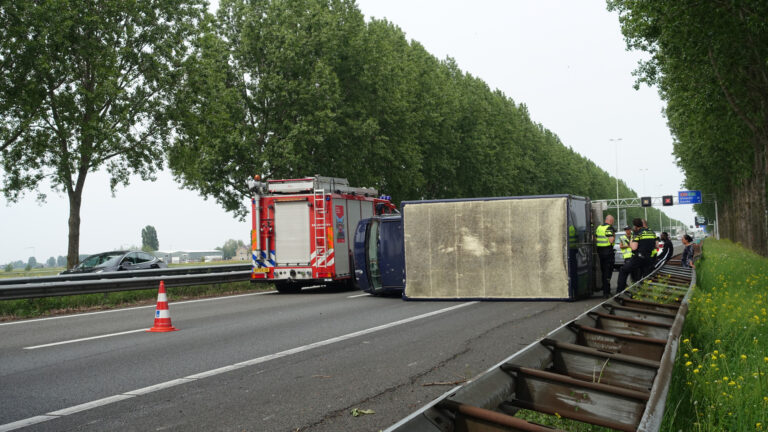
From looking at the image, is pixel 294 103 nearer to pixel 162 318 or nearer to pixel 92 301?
pixel 92 301

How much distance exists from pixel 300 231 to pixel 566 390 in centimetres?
1602

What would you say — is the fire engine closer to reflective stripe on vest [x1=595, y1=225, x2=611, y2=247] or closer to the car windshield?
reflective stripe on vest [x1=595, y1=225, x2=611, y2=247]

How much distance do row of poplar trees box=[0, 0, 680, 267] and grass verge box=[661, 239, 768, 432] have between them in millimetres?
23477

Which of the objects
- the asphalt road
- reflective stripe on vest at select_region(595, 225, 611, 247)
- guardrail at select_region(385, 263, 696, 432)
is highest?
reflective stripe on vest at select_region(595, 225, 611, 247)

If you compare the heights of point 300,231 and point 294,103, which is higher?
point 294,103

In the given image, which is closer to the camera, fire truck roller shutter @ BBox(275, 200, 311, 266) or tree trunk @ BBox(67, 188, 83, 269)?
fire truck roller shutter @ BBox(275, 200, 311, 266)

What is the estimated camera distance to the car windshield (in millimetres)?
24688

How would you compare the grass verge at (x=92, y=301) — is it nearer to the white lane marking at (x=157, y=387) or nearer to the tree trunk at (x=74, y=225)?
the white lane marking at (x=157, y=387)

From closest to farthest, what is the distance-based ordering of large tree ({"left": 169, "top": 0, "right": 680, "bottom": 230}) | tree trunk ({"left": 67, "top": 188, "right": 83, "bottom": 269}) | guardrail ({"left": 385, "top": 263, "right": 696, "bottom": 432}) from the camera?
guardrail ({"left": 385, "top": 263, "right": 696, "bottom": 432}) < tree trunk ({"left": 67, "top": 188, "right": 83, "bottom": 269}) < large tree ({"left": 169, "top": 0, "right": 680, "bottom": 230})

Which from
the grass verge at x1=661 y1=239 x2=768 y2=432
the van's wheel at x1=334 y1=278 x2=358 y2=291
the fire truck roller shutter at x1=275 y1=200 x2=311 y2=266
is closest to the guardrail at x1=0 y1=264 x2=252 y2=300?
the fire truck roller shutter at x1=275 y1=200 x2=311 y2=266

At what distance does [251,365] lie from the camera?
25.6ft

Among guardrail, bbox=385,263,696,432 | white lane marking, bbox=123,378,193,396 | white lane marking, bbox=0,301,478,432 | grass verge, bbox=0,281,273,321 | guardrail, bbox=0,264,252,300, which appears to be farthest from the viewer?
grass verge, bbox=0,281,273,321

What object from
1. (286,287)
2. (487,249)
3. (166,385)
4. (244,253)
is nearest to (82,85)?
(286,287)

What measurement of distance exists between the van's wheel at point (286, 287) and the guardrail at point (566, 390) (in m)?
15.3
